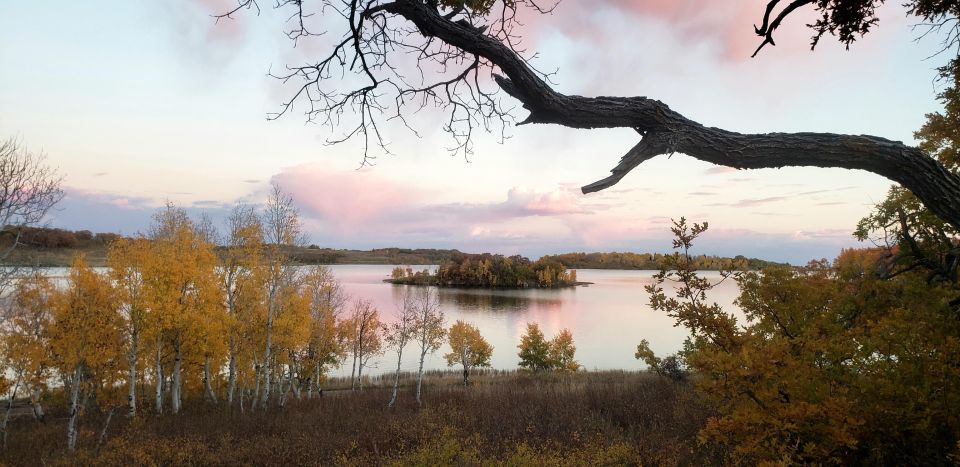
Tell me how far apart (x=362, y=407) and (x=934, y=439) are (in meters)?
21.0

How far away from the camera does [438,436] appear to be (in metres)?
11.9

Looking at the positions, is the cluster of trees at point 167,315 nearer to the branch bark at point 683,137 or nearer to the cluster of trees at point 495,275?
the branch bark at point 683,137

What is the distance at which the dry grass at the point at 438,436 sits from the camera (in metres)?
8.89

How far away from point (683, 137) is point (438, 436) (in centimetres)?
1084

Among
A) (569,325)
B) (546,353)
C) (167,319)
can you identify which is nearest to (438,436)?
(167,319)

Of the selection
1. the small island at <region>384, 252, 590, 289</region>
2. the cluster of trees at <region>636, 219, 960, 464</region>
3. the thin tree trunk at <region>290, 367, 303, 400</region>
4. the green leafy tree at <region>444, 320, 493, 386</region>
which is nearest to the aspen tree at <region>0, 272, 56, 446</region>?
the thin tree trunk at <region>290, 367, 303, 400</region>

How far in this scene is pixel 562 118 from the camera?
3.28m

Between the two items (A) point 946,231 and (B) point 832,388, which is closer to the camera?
(B) point 832,388

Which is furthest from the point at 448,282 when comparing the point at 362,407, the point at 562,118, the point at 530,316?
the point at 562,118

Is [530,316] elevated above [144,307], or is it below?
below

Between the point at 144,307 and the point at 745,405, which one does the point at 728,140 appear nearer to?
the point at 745,405

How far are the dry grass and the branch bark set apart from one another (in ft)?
17.3

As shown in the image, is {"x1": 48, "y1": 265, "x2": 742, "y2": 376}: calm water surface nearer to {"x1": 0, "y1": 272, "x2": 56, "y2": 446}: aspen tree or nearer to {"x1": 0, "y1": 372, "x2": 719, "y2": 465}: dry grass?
{"x1": 0, "y1": 272, "x2": 56, "y2": 446}: aspen tree

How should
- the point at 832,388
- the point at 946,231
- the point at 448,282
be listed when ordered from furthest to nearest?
1. the point at 448,282
2. the point at 946,231
3. the point at 832,388
